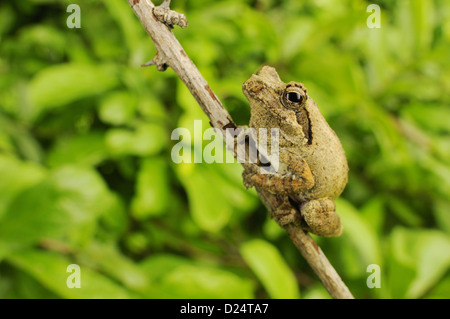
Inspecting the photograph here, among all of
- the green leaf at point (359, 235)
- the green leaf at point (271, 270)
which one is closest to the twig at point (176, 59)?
the green leaf at point (271, 270)

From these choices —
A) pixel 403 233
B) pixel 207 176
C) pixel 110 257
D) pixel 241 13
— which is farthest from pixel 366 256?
pixel 241 13

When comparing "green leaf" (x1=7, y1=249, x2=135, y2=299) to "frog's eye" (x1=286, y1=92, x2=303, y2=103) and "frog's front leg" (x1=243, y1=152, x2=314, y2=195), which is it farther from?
"frog's eye" (x1=286, y1=92, x2=303, y2=103)

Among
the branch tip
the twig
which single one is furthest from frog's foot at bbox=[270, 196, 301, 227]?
the branch tip

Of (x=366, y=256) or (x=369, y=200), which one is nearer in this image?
(x=366, y=256)

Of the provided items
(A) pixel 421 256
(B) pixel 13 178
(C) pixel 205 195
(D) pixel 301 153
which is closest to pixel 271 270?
(C) pixel 205 195
